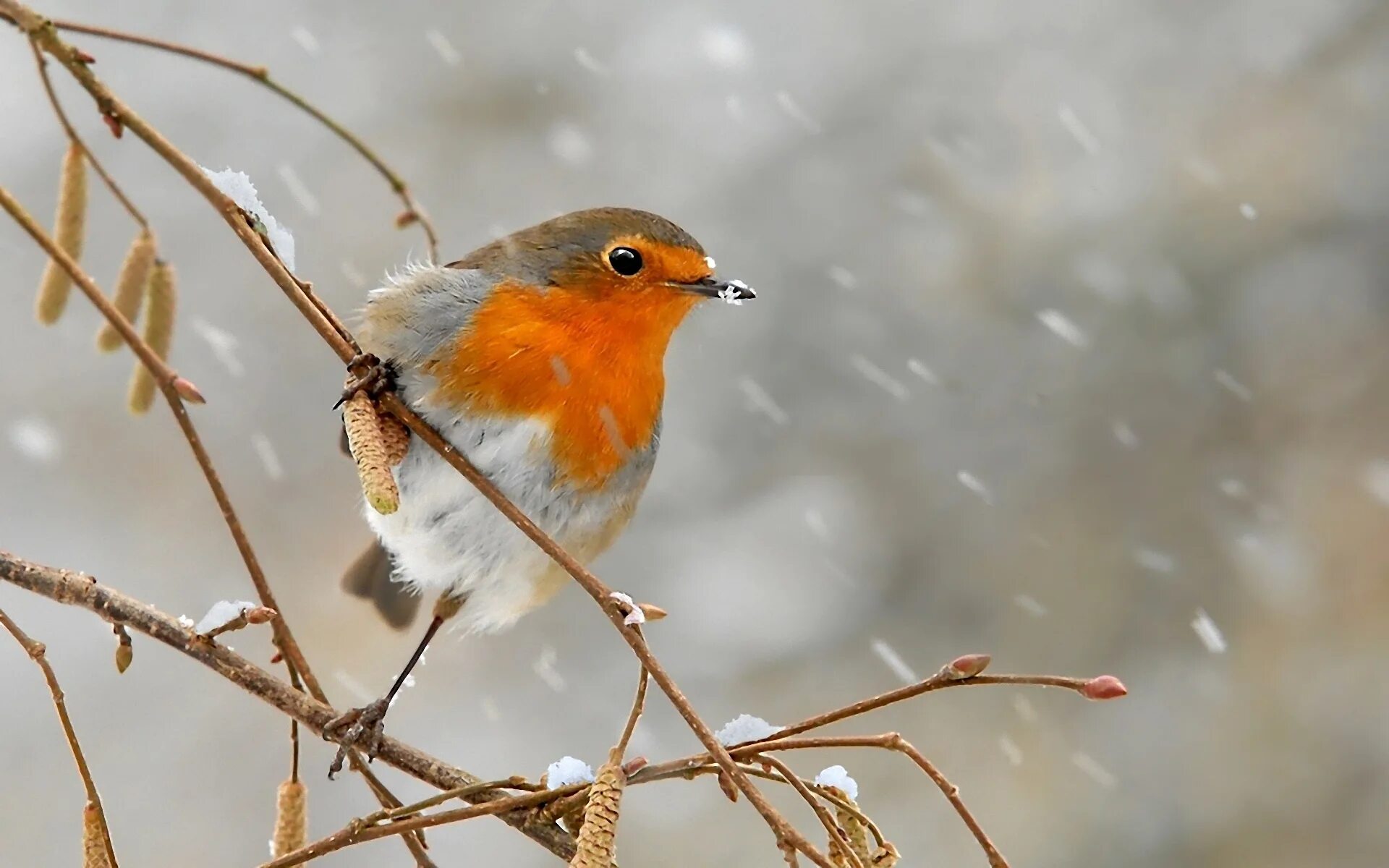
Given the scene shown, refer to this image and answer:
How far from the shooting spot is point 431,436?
54.1 inches

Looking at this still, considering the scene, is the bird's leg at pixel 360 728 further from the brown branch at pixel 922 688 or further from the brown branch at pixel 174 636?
the brown branch at pixel 922 688

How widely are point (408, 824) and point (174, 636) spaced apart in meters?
0.38

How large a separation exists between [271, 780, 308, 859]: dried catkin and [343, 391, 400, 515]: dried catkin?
0.32 meters

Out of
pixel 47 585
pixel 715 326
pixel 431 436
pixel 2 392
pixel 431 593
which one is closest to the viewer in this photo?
pixel 47 585

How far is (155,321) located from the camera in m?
1.63

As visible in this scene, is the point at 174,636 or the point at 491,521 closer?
the point at 174,636

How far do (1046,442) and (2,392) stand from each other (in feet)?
12.6

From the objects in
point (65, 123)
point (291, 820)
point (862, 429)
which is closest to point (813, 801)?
point (291, 820)

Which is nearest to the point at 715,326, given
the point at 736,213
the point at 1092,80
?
the point at 736,213

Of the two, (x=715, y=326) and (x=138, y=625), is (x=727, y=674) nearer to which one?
(x=715, y=326)

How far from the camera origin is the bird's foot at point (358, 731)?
129 centimetres

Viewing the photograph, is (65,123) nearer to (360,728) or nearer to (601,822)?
(360,728)

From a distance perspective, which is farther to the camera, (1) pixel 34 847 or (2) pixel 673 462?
(2) pixel 673 462

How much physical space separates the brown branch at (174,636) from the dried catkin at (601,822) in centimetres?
23
